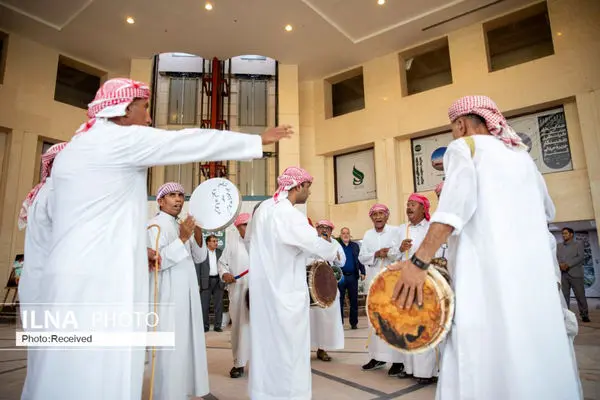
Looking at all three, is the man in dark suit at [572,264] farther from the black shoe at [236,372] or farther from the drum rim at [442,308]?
the drum rim at [442,308]

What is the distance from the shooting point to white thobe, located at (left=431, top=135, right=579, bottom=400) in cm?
156

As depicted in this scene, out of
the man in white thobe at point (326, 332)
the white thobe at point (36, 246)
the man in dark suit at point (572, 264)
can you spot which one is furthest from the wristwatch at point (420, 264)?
the man in dark suit at point (572, 264)

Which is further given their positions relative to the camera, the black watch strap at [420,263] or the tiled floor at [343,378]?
the tiled floor at [343,378]

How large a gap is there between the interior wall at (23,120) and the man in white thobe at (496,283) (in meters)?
11.0

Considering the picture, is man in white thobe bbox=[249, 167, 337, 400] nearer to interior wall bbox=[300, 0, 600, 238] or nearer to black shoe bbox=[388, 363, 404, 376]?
black shoe bbox=[388, 363, 404, 376]

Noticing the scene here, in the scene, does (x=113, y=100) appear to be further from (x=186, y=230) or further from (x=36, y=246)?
(x=36, y=246)

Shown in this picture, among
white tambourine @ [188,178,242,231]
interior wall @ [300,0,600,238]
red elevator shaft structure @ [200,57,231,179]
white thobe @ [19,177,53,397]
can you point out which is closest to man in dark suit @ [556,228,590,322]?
interior wall @ [300,0,600,238]

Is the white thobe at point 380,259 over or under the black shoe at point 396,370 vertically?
over

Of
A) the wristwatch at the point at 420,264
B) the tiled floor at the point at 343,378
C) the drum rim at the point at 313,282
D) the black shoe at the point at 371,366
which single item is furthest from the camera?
the black shoe at the point at 371,366

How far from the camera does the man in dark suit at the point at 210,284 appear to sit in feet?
22.4

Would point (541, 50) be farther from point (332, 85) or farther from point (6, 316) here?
point (6, 316)

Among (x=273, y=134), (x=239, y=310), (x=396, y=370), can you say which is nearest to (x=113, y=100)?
(x=273, y=134)

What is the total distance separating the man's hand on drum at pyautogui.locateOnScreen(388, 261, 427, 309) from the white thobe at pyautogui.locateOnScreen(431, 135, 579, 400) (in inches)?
6.5

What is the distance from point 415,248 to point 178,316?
2221 millimetres
